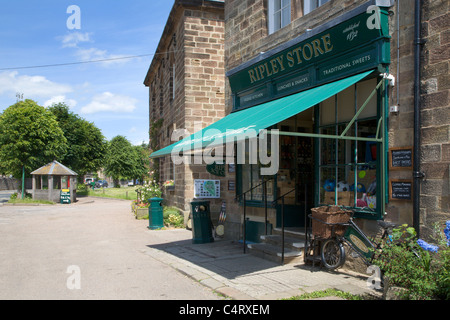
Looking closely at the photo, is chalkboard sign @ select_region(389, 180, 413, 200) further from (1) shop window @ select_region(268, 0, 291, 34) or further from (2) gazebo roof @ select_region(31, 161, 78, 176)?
(2) gazebo roof @ select_region(31, 161, 78, 176)

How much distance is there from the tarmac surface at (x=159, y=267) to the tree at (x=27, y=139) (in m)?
16.6

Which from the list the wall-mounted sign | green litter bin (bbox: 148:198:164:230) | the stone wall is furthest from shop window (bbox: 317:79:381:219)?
green litter bin (bbox: 148:198:164:230)

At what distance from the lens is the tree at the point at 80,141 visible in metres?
36.3

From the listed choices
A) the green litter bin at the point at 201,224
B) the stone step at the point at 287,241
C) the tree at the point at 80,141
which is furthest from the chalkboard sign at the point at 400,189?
the tree at the point at 80,141

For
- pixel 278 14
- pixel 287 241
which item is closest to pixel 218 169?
pixel 287 241

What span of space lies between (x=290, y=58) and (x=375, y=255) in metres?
4.22

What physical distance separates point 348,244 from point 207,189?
6.96 metres

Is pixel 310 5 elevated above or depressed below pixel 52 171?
above

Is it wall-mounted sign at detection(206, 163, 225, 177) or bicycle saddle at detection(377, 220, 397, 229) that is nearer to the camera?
bicycle saddle at detection(377, 220, 397, 229)

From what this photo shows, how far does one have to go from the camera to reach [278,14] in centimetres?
910

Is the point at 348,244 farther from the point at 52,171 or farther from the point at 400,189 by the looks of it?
the point at 52,171

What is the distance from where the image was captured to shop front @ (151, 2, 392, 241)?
6.14 m

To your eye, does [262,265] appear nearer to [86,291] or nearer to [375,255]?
[375,255]
